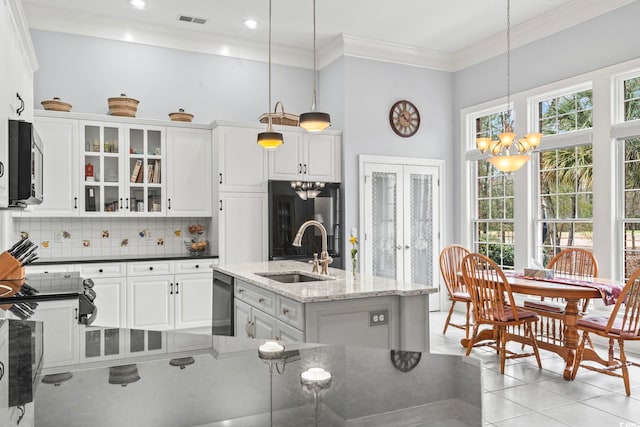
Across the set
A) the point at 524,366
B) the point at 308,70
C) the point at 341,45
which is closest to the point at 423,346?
the point at 524,366

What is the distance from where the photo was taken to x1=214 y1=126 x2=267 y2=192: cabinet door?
18.0 feet

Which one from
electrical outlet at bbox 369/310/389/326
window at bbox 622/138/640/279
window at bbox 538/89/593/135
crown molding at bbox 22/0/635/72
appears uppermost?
crown molding at bbox 22/0/635/72

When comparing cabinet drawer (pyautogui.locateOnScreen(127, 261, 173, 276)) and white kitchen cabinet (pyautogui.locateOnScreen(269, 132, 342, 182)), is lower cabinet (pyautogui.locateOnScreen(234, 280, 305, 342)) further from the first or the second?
white kitchen cabinet (pyautogui.locateOnScreen(269, 132, 342, 182))

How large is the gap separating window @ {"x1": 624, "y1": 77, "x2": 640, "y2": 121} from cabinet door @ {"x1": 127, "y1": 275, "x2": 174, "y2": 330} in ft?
16.1

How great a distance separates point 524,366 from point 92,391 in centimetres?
393

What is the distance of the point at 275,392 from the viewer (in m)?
0.97

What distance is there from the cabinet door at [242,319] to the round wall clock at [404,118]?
367cm

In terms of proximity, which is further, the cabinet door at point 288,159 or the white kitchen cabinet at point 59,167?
the cabinet door at point 288,159

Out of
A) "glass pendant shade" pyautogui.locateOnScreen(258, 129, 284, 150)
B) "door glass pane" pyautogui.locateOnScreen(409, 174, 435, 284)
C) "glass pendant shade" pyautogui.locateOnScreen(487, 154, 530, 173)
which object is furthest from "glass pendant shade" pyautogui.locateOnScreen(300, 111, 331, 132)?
"door glass pane" pyautogui.locateOnScreen(409, 174, 435, 284)

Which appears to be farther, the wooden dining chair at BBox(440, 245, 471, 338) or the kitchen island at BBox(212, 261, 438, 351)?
the wooden dining chair at BBox(440, 245, 471, 338)

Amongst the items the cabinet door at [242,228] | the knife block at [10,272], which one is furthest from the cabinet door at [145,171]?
the knife block at [10,272]

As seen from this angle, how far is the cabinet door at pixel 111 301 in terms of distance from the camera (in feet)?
16.4

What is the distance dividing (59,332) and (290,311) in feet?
4.28

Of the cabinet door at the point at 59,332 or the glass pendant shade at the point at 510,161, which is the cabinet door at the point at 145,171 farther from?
the glass pendant shade at the point at 510,161
